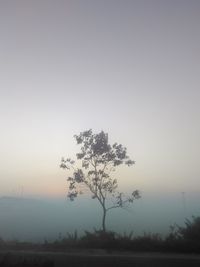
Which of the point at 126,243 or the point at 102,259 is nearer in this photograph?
the point at 102,259

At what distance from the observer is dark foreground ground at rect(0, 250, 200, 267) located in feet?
50.4

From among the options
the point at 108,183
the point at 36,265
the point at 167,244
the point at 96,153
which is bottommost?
the point at 36,265

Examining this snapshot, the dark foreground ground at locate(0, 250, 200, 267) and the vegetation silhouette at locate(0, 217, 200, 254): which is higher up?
the vegetation silhouette at locate(0, 217, 200, 254)

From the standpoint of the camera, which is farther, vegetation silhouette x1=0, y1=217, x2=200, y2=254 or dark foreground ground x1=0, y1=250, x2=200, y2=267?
vegetation silhouette x1=0, y1=217, x2=200, y2=254

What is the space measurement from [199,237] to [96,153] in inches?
335

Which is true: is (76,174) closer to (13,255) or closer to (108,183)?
(108,183)

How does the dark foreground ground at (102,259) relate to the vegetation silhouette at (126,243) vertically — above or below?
below

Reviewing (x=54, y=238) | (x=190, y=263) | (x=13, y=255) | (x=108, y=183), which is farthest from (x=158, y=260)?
(x=108, y=183)

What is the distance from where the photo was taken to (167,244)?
20.0 metres

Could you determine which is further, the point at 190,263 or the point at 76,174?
the point at 76,174

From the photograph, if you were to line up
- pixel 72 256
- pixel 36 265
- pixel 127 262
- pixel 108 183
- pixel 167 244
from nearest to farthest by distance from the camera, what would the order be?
pixel 36 265 → pixel 127 262 → pixel 72 256 → pixel 167 244 → pixel 108 183

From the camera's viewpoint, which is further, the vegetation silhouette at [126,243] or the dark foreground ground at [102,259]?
the vegetation silhouette at [126,243]

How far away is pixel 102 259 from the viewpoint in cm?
1658

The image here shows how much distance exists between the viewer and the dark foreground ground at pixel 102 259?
15367mm
